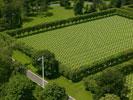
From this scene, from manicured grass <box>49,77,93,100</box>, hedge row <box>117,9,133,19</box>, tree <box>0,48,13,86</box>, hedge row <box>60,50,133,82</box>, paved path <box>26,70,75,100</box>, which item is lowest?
manicured grass <box>49,77,93,100</box>

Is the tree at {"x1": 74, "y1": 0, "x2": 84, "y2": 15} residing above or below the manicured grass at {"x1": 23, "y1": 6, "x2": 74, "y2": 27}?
above

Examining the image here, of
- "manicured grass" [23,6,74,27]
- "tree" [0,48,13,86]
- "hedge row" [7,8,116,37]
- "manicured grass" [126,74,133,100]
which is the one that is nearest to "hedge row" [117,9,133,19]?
"hedge row" [7,8,116,37]

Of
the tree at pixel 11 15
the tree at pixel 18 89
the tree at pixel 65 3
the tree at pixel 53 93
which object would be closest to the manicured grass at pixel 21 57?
the tree at pixel 11 15

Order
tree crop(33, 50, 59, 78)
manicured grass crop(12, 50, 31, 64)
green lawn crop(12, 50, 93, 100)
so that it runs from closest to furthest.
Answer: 1. green lawn crop(12, 50, 93, 100)
2. tree crop(33, 50, 59, 78)
3. manicured grass crop(12, 50, 31, 64)

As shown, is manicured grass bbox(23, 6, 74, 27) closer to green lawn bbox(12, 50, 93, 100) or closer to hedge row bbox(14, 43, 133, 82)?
green lawn bbox(12, 50, 93, 100)

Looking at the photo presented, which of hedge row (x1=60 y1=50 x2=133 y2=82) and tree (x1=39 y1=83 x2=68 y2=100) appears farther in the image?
hedge row (x1=60 y1=50 x2=133 y2=82)

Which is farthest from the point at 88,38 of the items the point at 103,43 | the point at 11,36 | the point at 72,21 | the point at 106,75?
the point at 106,75
